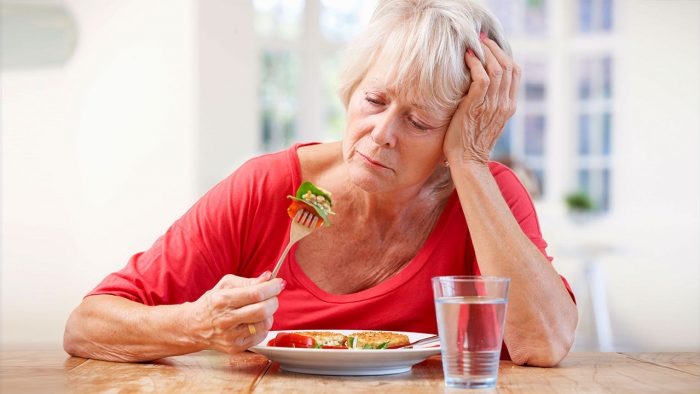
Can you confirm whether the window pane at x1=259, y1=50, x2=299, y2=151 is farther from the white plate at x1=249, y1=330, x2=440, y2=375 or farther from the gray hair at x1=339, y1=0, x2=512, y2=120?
the white plate at x1=249, y1=330, x2=440, y2=375

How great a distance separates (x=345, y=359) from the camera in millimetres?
1217

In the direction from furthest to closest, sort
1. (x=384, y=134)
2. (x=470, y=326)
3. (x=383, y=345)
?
(x=384, y=134) < (x=383, y=345) < (x=470, y=326)

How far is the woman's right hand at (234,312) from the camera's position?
1.21m

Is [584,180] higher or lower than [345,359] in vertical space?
lower

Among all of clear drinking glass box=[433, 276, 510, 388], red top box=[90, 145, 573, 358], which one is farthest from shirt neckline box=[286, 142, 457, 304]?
clear drinking glass box=[433, 276, 510, 388]

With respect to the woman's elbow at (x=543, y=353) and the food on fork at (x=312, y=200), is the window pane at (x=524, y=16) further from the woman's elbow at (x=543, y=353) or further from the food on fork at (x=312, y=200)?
the food on fork at (x=312, y=200)

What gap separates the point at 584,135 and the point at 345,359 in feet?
20.7

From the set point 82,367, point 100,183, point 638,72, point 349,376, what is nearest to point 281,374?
point 349,376

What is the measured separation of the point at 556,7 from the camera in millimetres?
7047

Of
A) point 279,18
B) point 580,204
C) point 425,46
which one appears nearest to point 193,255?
point 425,46

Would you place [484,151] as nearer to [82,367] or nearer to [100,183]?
[82,367]

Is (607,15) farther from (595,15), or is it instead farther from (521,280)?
(521,280)

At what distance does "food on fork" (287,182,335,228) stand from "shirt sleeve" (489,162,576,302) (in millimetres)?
509

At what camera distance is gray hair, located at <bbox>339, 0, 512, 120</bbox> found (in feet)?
5.20
